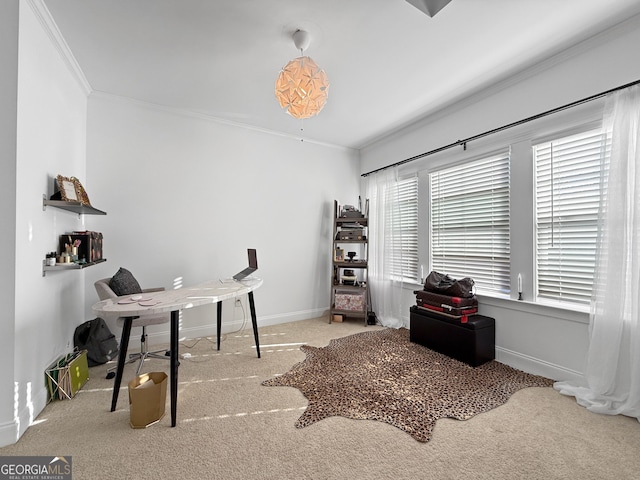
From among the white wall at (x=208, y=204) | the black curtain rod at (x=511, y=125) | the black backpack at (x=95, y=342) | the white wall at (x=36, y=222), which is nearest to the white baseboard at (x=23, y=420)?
the white wall at (x=36, y=222)

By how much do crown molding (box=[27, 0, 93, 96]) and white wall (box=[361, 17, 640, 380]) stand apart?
12.2 ft

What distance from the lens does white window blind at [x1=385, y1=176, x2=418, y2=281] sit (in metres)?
4.03

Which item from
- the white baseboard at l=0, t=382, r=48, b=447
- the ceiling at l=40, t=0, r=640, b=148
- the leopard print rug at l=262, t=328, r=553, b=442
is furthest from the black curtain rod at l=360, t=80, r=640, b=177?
the white baseboard at l=0, t=382, r=48, b=447

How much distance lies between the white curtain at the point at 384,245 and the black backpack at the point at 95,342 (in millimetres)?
3257

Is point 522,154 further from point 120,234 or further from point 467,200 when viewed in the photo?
point 120,234

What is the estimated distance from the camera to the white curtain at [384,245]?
Result: 4.16 meters

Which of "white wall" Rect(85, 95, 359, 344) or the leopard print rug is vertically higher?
"white wall" Rect(85, 95, 359, 344)

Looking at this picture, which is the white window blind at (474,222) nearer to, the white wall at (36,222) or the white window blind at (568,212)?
the white window blind at (568,212)

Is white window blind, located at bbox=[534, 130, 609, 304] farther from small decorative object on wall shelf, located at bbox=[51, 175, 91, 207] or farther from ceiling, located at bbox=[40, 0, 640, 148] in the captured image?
small decorative object on wall shelf, located at bbox=[51, 175, 91, 207]

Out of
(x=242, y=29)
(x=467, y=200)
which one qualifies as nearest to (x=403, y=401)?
(x=467, y=200)

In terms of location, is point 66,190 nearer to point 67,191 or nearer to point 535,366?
point 67,191

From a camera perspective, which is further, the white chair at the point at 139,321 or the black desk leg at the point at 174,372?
the white chair at the point at 139,321

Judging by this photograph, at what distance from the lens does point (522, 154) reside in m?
2.76

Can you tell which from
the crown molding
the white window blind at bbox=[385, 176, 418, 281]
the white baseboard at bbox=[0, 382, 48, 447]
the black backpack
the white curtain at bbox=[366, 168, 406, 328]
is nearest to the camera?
the white baseboard at bbox=[0, 382, 48, 447]
